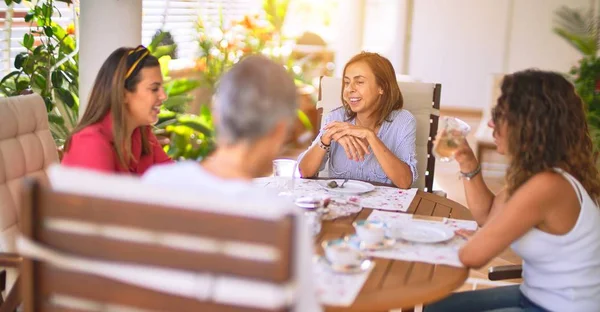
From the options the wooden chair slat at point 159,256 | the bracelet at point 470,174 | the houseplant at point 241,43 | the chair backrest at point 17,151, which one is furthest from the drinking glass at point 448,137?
the houseplant at point 241,43

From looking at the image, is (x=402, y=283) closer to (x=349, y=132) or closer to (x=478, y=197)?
(x=478, y=197)

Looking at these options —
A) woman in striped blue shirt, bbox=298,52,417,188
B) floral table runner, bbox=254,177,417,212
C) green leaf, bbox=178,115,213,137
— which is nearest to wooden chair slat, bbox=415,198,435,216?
floral table runner, bbox=254,177,417,212

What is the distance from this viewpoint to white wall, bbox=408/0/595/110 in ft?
27.8

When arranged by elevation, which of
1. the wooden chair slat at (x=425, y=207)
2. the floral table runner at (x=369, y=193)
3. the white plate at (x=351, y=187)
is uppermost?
the white plate at (x=351, y=187)

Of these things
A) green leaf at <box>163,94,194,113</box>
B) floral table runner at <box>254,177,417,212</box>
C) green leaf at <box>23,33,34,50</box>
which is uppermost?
green leaf at <box>23,33,34,50</box>

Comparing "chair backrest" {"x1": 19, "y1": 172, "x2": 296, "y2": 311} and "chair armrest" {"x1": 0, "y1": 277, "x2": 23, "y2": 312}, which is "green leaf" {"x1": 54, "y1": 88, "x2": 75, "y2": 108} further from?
"chair backrest" {"x1": 19, "y1": 172, "x2": 296, "y2": 311}

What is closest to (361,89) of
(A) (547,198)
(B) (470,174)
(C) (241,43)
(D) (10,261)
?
(B) (470,174)

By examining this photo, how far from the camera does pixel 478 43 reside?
8766mm

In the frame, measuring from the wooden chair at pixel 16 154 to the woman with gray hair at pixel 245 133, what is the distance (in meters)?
0.82

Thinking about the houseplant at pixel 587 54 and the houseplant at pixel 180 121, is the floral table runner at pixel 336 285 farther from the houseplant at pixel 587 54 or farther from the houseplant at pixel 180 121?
the houseplant at pixel 180 121

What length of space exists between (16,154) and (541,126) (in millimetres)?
1554

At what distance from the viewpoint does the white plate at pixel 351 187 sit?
247cm

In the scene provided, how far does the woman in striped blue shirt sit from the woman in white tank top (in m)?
0.88

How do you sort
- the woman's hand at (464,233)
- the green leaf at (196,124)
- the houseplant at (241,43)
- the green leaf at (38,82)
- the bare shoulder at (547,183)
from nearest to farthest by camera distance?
the bare shoulder at (547,183) < the woman's hand at (464,233) < the green leaf at (38,82) < the green leaf at (196,124) < the houseplant at (241,43)
